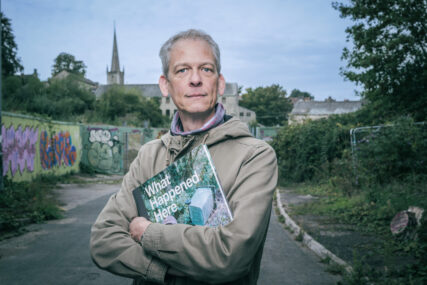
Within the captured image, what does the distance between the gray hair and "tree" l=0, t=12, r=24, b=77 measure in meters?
48.8

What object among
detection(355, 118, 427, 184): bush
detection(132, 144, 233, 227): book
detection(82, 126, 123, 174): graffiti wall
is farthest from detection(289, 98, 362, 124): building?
detection(132, 144, 233, 227): book

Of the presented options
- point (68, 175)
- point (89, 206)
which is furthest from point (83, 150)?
point (89, 206)

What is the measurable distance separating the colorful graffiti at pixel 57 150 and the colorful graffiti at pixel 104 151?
1.62 meters

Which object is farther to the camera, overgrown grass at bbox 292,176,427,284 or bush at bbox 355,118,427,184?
bush at bbox 355,118,427,184

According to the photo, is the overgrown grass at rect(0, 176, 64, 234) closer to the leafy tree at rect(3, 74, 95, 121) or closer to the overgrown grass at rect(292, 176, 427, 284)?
the overgrown grass at rect(292, 176, 427, 284)

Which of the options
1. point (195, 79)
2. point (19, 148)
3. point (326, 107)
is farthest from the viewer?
point (326, 107)

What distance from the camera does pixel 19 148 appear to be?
13.8 m

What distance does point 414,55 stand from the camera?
583 inches

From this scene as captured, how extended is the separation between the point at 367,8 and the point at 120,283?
1515 centimetres

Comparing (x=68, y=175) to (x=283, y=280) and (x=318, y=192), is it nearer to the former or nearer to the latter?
(x=318, y=192)

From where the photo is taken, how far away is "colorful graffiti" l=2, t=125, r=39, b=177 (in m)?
12.8

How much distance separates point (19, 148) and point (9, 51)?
125 feet

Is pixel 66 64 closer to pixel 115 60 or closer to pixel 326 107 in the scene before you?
pixel 115 60

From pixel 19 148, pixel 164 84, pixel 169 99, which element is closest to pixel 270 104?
pixel 169 99
